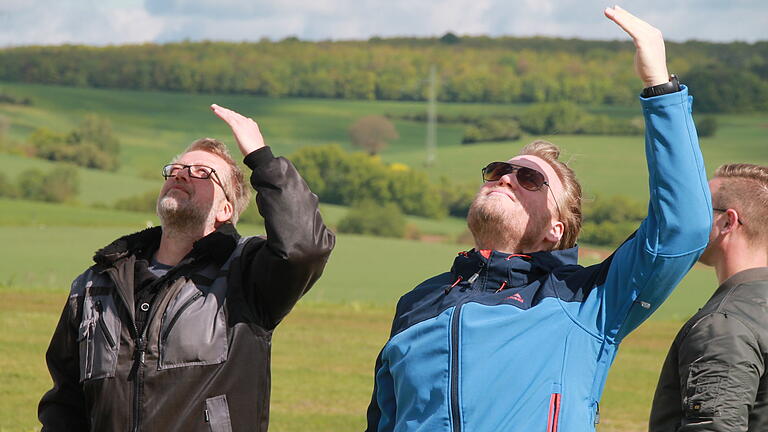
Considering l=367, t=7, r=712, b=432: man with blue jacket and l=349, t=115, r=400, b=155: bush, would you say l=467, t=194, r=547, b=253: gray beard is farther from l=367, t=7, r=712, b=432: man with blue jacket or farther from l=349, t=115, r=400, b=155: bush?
l=349, t=115, r=400, b=155: bush

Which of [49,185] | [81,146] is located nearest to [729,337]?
[49,185]

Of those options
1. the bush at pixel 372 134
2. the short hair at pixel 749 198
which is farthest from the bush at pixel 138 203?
the short hair at pixel 749 198

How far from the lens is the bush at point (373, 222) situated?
5834 cm

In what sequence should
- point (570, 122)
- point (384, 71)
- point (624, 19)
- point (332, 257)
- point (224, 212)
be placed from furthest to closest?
point (384, 71) < point (570, 122) < point (332, 257) < point (224, 212) < point (624, 19)

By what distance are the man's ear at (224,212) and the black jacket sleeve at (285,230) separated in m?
0.41

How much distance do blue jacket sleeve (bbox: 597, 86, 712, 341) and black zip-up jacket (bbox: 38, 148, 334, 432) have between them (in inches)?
44.7

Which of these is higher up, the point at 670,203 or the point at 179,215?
the point at 670,203

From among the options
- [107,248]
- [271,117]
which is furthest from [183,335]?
[271,117]

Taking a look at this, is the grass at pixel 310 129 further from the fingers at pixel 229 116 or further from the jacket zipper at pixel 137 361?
the jacket zipper at pixel 137 361

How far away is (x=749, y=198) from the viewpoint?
348cm

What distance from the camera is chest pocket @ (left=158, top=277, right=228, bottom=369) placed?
11.2ft

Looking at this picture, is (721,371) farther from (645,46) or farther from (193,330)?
(193,330)

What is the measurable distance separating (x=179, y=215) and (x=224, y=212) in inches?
8.1

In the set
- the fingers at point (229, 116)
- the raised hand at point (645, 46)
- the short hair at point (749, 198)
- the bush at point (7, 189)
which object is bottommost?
the bush at point (7, 189)
